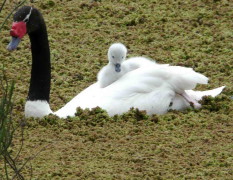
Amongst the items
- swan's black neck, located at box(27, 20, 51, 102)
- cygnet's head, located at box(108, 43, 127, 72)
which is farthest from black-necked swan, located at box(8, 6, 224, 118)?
cygnet's head, located at box(108, 43, 127, 72)

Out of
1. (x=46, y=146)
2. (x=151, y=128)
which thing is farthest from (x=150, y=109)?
(x=46, y=146)

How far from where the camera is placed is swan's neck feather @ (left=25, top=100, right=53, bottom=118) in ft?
26.4

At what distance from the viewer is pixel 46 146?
670 cm

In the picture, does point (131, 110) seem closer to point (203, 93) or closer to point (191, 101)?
point (191, 101)

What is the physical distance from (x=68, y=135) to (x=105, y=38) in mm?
3132

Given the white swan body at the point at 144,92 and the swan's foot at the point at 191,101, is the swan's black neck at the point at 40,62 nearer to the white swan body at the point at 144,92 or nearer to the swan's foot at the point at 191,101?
the white swan body at the point at 144,92

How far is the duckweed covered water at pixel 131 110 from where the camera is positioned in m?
6.71

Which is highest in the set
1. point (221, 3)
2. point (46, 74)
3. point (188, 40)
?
point (221, 3)

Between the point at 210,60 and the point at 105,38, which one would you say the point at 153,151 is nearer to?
the point at 210,60

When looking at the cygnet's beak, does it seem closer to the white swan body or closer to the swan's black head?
the white swan body

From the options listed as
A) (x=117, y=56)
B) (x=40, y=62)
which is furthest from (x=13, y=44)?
(x=117, y=56)

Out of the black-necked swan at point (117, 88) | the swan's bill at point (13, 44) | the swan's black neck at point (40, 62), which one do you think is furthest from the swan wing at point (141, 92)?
the swan's bill at point (13, 44)

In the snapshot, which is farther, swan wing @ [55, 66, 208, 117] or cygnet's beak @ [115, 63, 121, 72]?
cygnet's beak @ [115, 63, 121, 72]

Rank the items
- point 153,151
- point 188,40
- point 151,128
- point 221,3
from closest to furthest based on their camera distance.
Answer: point 153,151, point 151,128, point 188,40, point 221,3
